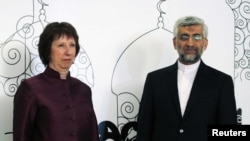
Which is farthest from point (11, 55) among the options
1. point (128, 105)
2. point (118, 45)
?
point (128, 105)

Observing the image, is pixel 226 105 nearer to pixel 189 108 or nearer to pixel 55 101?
pixel 189 108

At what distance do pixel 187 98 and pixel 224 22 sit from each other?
94cm

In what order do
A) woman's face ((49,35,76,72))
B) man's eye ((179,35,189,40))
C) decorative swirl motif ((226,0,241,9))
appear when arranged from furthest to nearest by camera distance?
1. decorative swirl motif ((226,0,241,9))
2. man's eye ((179,35,189,40))
3. woman's face ((49,35,76,72))

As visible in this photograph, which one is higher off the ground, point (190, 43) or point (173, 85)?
point (190, 43)

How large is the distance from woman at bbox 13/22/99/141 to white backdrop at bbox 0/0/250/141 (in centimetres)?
39

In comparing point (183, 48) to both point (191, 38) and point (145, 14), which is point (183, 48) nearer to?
→ point (191, 38)

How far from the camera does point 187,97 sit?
195cm

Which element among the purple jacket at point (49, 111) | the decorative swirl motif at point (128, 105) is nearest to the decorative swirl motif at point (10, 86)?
the purple jacket at point (49, 111)

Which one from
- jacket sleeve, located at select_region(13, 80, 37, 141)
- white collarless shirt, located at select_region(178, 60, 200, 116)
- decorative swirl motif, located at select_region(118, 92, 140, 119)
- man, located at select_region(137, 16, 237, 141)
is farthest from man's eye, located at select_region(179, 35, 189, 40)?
jacket sleeve, located at select_region(13, 80, 37, 141)

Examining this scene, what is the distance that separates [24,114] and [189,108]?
82 centimetres

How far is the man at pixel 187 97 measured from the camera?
189 centimetres

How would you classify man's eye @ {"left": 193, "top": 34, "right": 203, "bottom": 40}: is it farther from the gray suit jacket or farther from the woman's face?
the woman's face

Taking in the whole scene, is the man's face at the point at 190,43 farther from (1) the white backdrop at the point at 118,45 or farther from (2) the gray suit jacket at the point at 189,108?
→ (1) the white backdrop at the point at 118,45

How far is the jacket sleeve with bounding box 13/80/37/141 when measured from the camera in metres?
1.64
